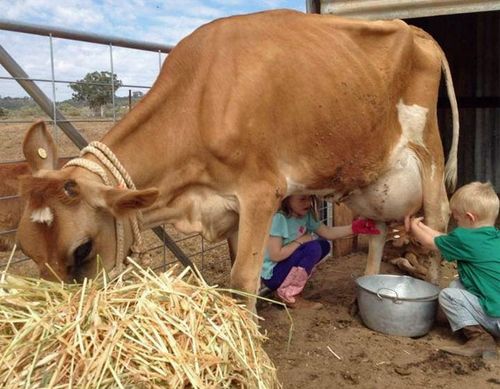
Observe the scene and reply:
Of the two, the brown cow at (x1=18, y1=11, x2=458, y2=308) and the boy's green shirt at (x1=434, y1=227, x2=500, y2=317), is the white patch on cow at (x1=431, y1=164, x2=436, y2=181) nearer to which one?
the brown cow at (x1=18, y1=11, x2=458, y2=308)

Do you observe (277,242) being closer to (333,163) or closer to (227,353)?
(333,163)

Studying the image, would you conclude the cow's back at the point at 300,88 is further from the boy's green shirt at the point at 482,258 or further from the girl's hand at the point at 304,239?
the boy's green shirt at the point at 482,258

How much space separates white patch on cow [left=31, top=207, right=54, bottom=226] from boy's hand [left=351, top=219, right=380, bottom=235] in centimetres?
265

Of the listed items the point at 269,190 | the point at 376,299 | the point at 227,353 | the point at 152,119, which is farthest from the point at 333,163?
the point at 227,353

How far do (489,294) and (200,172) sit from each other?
1912 millimetres

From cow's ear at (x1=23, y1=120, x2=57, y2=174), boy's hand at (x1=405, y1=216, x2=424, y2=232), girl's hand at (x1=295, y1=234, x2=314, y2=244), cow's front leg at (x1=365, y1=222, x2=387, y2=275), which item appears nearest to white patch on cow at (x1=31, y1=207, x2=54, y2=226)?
cow's ear at (x1=23, y1=120, x2=57, y2=174)

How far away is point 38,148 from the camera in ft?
10.3

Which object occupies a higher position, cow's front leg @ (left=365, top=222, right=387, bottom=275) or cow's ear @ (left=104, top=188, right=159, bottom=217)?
cow's ear @ (left=104, top=188, right=159, bottom=217)

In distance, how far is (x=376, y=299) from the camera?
3811 mm

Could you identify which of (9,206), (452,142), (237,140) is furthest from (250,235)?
(9,206)

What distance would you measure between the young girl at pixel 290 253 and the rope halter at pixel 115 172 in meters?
1.41

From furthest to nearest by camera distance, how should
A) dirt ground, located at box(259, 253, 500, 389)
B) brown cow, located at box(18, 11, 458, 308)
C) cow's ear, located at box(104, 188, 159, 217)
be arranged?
dirt ground, located at box(259, 253, 500, 389), brown cow, located at box(18, 11, 458, 308), cow's ear, located at box(104, 188, 159, 217)

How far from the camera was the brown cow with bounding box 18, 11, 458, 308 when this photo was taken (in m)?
2.78

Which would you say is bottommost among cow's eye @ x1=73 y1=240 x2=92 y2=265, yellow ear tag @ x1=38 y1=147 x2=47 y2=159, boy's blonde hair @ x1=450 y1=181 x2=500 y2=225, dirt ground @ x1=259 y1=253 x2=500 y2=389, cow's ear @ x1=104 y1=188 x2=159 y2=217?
dirt ground @ x1=259 y1=253 x2=500 y2=389
